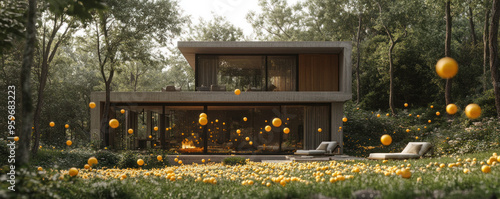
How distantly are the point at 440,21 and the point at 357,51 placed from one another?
301 inches

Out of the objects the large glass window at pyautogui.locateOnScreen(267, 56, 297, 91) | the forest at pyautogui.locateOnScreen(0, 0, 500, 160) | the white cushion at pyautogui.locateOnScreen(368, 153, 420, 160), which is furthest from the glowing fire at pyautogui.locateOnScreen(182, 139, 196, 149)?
the white cushion at pyautogui.locateOnScreen(368, 153, 420, 160)

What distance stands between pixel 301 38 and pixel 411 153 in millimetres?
23936

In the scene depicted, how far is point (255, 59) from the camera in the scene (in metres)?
20.7

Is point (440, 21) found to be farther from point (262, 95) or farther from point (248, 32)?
point (262, 95)

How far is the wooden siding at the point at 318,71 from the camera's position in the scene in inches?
827

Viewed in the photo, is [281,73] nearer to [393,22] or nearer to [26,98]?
[393,22]

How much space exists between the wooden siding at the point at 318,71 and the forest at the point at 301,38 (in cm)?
696

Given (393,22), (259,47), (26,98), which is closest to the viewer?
(26,98)

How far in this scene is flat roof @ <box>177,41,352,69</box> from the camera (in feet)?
63.1

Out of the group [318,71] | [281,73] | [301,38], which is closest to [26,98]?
[281,73]

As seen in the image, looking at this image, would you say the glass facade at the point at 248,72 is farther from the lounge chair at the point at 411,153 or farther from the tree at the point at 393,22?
the tree at the point at 393,22

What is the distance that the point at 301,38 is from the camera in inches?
1420

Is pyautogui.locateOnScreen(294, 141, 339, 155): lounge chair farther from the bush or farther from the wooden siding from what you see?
the wooden siding

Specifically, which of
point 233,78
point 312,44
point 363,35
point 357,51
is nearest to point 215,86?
point 233,78
